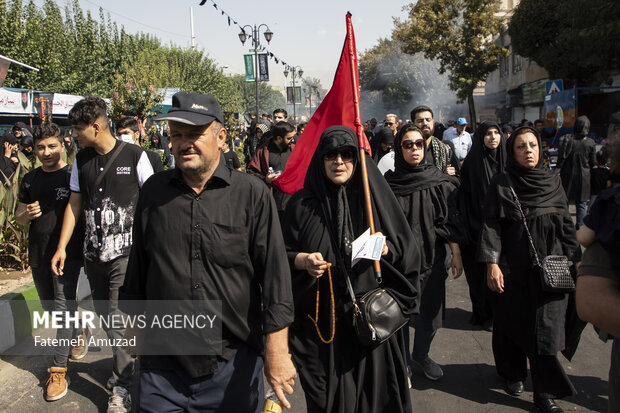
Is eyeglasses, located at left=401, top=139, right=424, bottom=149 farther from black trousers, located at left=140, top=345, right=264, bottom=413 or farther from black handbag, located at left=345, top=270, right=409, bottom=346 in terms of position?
black trousers, located at left=140, top=345, right=264, bottom=413

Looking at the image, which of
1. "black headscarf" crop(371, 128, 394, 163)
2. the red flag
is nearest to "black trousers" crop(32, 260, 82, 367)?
the red flag

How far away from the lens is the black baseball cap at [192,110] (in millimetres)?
2145

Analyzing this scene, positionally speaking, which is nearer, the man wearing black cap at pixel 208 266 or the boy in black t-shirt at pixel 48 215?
the man wearing black cap at pixel 208 266

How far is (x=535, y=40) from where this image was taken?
2269 cm

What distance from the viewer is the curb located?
4629mm

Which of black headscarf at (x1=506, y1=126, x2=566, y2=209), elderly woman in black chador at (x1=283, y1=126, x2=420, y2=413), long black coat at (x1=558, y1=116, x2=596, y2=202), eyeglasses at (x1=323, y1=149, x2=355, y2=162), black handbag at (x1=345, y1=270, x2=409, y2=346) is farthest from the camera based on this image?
long black coat at (x1=558, y1=116, x2=596, y2=202)

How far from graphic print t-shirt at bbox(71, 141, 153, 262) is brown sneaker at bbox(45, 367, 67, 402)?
3.09 feet

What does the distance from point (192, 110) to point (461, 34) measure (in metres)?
27.0

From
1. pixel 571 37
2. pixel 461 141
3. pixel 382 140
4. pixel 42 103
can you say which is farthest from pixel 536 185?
pixel 42 103

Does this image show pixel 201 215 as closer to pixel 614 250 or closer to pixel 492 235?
pixel 614 250

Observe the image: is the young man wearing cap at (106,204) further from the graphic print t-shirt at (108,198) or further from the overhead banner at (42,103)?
the overhead banner at (42,103)

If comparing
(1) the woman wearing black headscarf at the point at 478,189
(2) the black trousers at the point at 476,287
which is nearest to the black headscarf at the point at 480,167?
(1) the woman wearing black headscarf at the point at 478,189

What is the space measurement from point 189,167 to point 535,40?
24074 millimetres

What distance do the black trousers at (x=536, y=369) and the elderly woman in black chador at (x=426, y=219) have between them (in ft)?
1.54
